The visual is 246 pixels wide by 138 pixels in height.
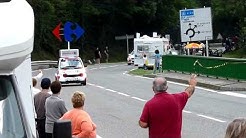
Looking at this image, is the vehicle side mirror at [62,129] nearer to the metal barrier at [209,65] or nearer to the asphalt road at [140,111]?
the asphalt road at [140,111]

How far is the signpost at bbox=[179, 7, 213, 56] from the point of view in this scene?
36875mm

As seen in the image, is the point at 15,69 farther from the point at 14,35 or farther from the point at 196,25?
the point at 196,25

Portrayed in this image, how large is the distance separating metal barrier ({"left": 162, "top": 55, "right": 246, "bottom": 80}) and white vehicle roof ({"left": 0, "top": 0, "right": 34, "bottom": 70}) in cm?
2326

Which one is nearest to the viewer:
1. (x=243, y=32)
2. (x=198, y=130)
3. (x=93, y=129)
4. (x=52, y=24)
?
(x=93, y=129)

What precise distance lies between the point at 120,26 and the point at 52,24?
1188cm

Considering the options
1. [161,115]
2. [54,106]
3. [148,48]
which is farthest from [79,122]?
[148,48]

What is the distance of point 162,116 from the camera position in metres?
8.71

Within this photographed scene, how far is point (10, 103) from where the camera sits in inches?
233

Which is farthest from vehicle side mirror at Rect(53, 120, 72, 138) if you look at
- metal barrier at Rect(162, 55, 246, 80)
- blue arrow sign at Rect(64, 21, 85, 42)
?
blue arrow sign at Rect(64, 21, 85, 42)

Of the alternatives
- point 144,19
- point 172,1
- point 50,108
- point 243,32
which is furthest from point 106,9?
point 50,108

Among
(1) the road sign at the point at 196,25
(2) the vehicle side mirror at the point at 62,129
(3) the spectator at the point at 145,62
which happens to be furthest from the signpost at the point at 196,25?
(2) the vehicle side mirror at the point at 62,129

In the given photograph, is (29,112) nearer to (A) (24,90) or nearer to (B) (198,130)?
(A) (24,90)

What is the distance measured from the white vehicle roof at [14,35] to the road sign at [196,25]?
31.4 meters

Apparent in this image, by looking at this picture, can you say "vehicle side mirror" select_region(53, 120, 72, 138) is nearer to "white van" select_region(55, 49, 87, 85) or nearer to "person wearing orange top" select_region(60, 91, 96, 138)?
"person wearing orange top" select_region(60, 91, 96, 138)
